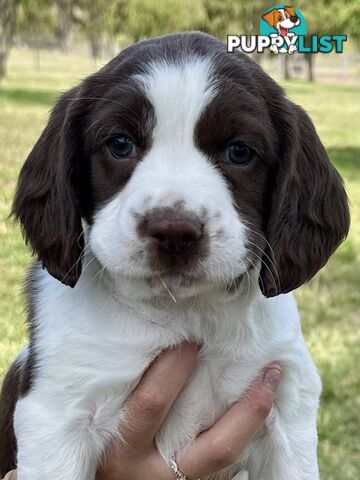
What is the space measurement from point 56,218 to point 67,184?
14 cm

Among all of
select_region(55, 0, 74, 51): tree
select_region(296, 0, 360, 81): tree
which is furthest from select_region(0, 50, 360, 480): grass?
select_region(55, 0, 74, 51): tree

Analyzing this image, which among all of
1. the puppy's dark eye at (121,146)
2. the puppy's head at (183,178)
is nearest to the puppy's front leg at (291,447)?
the puppy's head at (183,178)

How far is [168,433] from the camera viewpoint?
122 inches

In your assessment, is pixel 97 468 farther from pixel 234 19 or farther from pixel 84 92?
pixel 234 19

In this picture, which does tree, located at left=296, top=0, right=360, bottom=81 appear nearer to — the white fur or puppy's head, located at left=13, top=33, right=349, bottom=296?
puppy's head, located at left=13, top=33, right=349, bottom=296

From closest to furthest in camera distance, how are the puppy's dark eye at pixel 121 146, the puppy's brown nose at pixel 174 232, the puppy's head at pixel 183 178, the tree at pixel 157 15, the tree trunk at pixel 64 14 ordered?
the puppy's brown nose at pixel 174 232
the puppy's head at pixel 183 178
the puppy's dark eye at pixel 121 146
the tree at pixel 157 15
the tree trunk at pixel 64 14

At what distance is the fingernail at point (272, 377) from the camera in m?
3.03

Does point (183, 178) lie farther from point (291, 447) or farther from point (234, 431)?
point (291, 447)

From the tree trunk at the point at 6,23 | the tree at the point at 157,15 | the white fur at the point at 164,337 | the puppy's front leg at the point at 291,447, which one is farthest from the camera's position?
the tree trunk at the point at 6,23

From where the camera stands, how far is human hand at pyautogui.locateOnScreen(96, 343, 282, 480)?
9.58 ft

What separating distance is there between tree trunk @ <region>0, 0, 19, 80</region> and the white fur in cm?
2750

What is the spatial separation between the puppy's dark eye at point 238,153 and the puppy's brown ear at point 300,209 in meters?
0.19

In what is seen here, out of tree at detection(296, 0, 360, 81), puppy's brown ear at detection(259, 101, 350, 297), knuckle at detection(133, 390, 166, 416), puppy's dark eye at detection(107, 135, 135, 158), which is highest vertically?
puppy's dark eye at detection(107, 135, 135, 158)

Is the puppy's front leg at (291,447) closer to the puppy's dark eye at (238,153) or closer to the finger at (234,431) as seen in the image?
the finger at (234,431)
